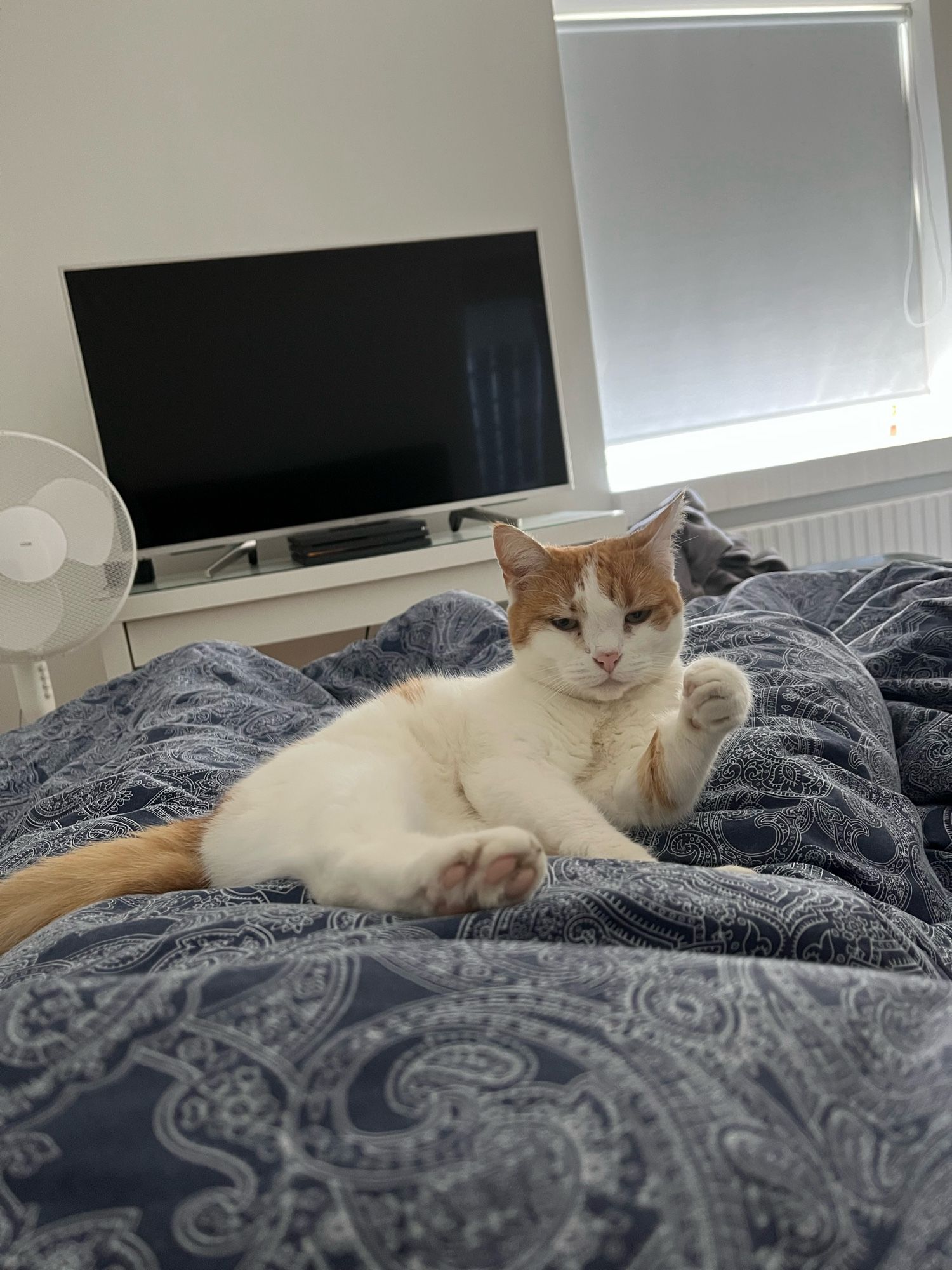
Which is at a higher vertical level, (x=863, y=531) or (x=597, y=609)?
(x=597, y=609)

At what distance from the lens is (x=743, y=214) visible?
3.65 meters

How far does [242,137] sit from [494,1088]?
322cm

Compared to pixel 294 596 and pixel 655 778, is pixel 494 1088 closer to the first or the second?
pixel 655 778


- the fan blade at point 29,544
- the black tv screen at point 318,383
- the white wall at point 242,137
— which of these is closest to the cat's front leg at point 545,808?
the fan blade at point 29,544

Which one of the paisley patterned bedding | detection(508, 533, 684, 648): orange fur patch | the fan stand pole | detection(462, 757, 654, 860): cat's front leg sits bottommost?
the fan stand pole

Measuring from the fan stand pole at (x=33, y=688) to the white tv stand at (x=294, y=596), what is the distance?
0.28m

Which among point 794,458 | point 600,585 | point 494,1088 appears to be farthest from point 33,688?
point 794,458

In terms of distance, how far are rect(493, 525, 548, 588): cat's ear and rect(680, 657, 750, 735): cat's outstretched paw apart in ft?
0.98

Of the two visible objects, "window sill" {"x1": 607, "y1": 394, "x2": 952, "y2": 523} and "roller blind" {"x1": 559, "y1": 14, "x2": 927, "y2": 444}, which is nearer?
"roller blind" {"x1": 559, "y1": 14, "x2": 927, "y2": 444}

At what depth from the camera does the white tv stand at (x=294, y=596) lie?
2.68 metres

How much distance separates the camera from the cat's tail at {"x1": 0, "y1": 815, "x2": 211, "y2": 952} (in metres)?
0.71

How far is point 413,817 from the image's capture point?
75 cm

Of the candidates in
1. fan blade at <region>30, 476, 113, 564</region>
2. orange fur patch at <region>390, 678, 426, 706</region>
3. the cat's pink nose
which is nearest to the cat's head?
the cat's pink nose

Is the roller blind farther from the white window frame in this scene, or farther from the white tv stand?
the white tv stand
